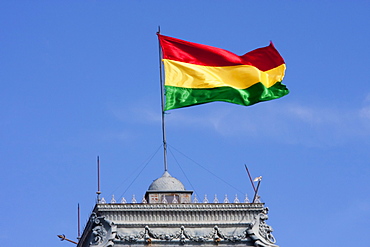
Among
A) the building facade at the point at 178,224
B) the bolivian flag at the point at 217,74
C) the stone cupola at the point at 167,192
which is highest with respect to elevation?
the bolivian flag at the point at 217,74

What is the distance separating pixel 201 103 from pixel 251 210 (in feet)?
34.4

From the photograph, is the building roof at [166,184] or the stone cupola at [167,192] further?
the building roof at [166,184]

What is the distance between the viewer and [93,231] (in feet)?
285

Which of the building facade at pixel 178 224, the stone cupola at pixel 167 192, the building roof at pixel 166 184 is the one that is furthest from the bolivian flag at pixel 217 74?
the building facade at pixel 178 224

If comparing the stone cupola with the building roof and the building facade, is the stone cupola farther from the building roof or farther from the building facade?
the building facade

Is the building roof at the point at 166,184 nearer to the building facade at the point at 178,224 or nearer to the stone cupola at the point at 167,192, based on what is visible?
the stone cupola at the point at 167,192

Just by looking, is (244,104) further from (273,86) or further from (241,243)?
(241,243)

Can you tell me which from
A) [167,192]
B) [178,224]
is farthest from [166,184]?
[178,224]

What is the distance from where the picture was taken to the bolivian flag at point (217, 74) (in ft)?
300

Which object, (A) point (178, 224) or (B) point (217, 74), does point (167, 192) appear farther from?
(B) point (217, 74)

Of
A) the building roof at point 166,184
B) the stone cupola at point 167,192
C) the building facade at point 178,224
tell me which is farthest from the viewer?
the building roof at point 166,184

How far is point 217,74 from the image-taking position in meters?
92.9

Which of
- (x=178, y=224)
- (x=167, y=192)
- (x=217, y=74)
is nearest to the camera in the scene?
(x=178, y=224)

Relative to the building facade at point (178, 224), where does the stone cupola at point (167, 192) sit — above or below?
above
